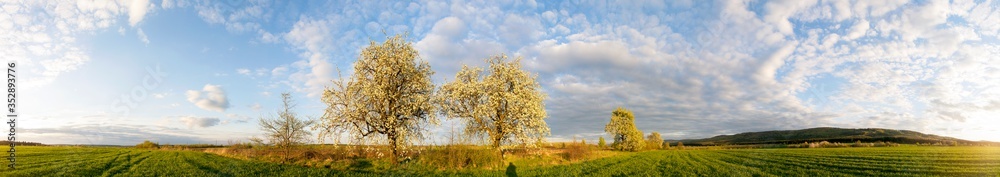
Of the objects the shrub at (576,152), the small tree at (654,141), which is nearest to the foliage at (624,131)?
the small tree at (654,141)

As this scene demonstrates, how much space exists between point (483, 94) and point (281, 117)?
80.0 feet

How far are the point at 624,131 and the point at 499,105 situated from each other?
55.9m

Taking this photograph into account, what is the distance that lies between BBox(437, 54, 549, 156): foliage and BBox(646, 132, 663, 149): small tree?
71367 millimetres

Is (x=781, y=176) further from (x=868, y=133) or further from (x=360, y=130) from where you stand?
(x=868, y=133)

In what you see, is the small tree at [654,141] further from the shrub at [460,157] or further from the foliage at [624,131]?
the shrub at [460,157]

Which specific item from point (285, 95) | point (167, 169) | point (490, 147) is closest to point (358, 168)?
point (490, 147)

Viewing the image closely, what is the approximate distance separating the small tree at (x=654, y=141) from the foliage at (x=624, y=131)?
49.2 feet

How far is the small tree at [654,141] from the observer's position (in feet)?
332

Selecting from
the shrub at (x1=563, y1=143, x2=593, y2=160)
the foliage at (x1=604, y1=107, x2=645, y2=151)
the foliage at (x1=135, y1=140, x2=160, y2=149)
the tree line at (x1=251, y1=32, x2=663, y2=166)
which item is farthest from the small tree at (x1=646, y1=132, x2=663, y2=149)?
the foliage at (x1=135, y1=140, x2=160, y2=149)

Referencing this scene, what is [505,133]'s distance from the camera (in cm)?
3572

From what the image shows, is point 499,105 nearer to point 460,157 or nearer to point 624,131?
point 460,157

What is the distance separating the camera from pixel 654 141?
339 ft

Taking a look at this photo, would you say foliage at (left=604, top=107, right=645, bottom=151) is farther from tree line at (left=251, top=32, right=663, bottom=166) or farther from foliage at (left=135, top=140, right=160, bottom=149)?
foliage at (left=135, top=140, right=160, bottom=149)

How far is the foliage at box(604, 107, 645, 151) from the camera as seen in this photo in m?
85.1
